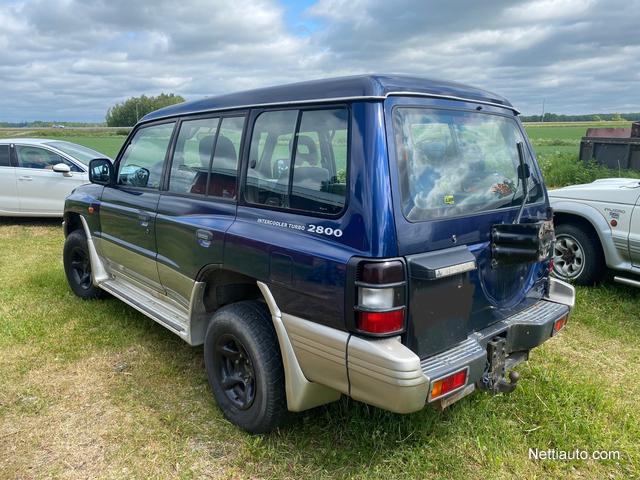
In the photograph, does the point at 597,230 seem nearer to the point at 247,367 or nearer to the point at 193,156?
the point at 247,367

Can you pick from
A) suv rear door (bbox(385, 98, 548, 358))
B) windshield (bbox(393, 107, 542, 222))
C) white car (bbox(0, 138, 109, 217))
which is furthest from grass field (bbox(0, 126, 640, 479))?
white car (bbox(0, 138, 109, 217))

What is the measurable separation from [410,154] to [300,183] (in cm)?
59

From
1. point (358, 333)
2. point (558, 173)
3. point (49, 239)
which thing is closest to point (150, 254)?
point (358, 333)

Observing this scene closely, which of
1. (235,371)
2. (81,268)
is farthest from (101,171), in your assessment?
(235,371)

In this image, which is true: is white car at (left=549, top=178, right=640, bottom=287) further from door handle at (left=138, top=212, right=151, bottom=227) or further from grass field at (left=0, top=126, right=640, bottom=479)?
door handle at (left=138, top=212, right=151, bottom=227)

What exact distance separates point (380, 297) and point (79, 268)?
422 centimetres

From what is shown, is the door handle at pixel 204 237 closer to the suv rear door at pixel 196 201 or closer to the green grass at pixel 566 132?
the suv rear door at pixel 196 201

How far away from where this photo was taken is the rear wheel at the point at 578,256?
16.7 feet

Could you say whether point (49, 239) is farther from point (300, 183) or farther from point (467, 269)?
point (467, 269)

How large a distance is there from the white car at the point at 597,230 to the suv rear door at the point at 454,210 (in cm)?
226

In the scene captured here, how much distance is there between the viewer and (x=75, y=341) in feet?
14.1

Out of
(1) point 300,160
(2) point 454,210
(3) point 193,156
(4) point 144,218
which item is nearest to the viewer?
(2) point 454,210

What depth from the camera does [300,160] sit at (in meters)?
2.63

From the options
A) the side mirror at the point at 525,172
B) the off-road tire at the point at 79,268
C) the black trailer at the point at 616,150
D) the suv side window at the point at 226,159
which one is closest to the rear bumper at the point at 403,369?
the side mirror at the point at 525,172
